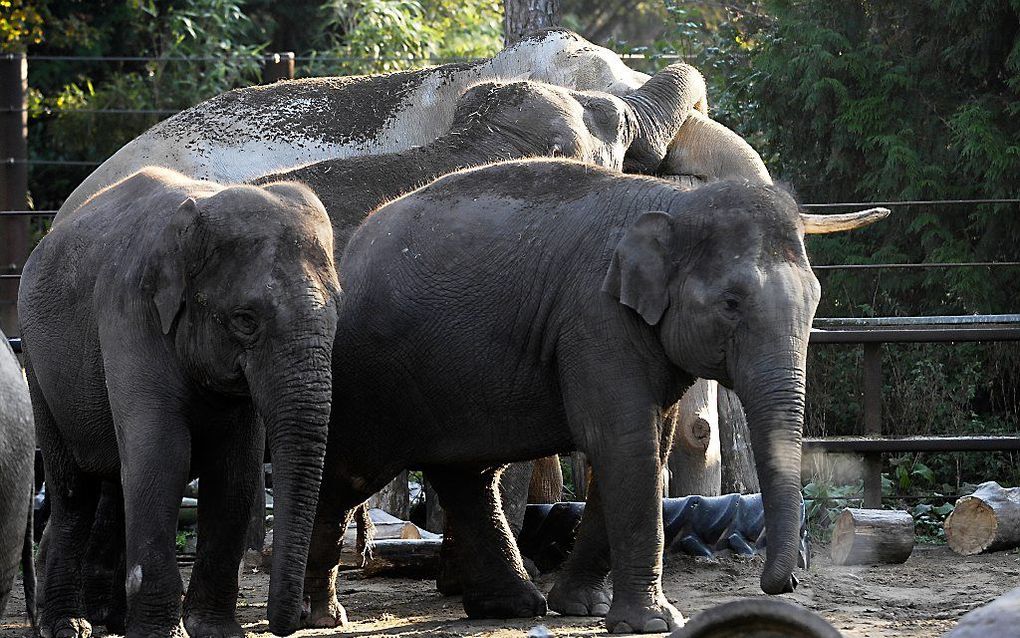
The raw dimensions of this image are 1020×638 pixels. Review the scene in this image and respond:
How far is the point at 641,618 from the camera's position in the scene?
5.98 metres

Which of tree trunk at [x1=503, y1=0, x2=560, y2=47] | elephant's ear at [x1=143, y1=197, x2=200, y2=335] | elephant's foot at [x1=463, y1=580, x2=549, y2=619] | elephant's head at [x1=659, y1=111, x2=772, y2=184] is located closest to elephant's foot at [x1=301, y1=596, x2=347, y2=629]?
elephant's foot at [x1=463, y1=580, x2=549, y2=619]

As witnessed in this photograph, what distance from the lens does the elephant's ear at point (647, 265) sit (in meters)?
6.03

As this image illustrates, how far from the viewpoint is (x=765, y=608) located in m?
3.96

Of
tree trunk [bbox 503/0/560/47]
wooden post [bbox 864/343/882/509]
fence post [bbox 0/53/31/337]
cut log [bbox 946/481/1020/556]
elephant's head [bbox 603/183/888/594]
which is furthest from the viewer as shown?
tree trunk [bbox 503/0/560/47]

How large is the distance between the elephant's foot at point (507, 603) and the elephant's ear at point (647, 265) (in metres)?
1.25

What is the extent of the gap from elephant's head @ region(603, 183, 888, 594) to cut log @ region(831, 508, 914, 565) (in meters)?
2.28

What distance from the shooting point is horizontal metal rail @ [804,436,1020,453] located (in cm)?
934

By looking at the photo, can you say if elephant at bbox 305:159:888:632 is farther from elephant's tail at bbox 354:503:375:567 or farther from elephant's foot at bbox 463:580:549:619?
elephant's tail at bbox 354:503:375:567

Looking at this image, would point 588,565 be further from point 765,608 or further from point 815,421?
point 815,421

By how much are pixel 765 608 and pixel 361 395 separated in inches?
111

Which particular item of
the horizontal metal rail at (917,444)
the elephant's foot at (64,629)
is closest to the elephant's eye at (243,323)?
the elephant's foot at (64,629)

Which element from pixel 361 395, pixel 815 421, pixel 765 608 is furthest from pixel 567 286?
pixel 815 421

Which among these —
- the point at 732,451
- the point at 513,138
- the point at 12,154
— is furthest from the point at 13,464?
the point at 12,154

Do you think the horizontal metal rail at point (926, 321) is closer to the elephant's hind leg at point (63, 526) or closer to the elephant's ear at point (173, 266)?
the elephant's hind leg at point (63, 526)
